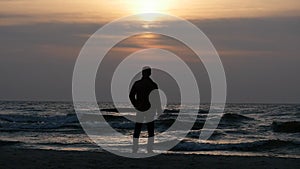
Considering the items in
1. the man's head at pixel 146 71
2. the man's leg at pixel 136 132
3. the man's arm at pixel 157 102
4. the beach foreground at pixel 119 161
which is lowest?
the beach foreground at pixel 119 161

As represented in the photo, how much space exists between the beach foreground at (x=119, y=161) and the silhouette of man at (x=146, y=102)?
0.78m

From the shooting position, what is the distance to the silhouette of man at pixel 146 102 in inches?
464

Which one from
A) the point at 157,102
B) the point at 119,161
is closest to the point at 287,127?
the point at 157,102

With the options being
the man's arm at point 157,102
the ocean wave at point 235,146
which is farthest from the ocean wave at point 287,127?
the man's arm at point 157,102

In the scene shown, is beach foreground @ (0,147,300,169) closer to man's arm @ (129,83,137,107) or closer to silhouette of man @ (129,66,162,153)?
silhouette of man @ (129,66,162,153)

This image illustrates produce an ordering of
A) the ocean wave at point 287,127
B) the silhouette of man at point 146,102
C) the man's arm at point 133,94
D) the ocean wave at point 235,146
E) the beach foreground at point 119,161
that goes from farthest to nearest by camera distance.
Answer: the ocean wave at point 287,127 → the ocean wave at point 235,146 → the man's arm at point 133,94 → the silhouette of man at point 146,102 → the beach foreground at point 119,161

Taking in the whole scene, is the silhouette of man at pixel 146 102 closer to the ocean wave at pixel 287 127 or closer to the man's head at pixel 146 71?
the man's head at pixel 146 71

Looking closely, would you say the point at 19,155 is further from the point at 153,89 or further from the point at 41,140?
the point at 41,140

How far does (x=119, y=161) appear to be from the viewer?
1034 cm

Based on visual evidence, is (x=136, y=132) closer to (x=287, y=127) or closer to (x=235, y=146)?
(x=235, y=146)

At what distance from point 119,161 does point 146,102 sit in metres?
1.96

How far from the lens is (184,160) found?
10781mm

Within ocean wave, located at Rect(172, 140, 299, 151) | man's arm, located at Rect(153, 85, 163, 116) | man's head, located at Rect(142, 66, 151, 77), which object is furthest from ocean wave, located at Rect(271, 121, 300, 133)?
man's head, located at Rect(142, 66, 151, 77)

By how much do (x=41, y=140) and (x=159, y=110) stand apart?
7.03m
